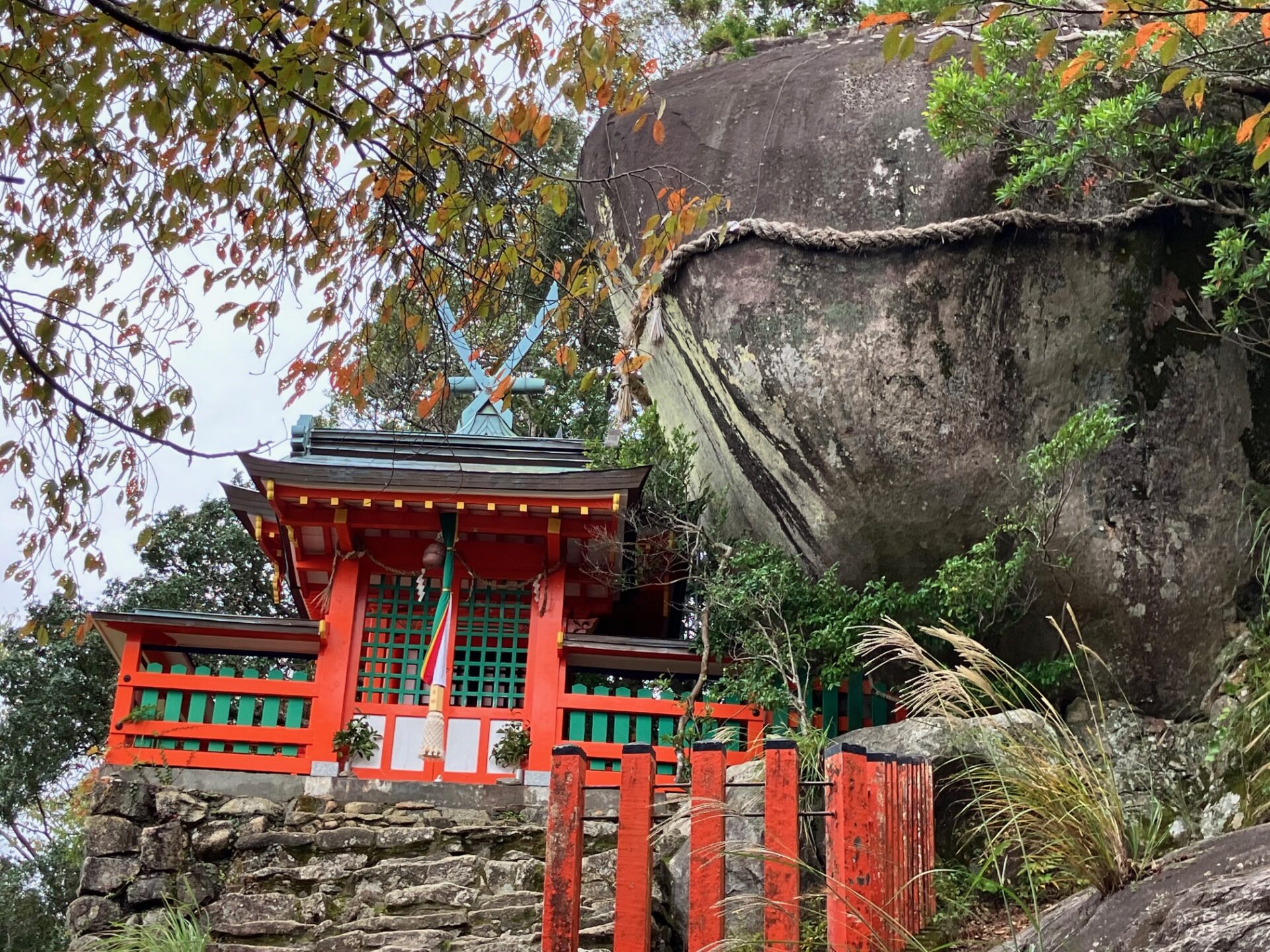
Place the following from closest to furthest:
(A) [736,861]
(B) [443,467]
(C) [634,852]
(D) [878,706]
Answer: (C) [634,852]
(A) [736,861]
(D) [878,706]
(B) [443,467]

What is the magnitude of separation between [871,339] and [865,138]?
1653 mm

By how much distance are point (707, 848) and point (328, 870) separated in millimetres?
3960

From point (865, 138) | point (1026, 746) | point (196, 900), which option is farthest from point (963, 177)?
point (196, 900)

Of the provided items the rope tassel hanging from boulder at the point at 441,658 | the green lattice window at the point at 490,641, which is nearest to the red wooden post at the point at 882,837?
the rope tassel hanging from boulder at the point at 441,658

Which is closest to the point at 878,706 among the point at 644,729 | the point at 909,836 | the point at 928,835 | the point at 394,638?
the point at 644,729

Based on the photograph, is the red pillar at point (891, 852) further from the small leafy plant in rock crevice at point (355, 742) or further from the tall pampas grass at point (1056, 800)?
the small leafy plant in rock crevice at point (355, 742)

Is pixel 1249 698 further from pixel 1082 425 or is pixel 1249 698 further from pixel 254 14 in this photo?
pixel 254 14

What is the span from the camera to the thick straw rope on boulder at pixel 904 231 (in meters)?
8.45

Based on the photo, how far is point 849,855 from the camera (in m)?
4.21

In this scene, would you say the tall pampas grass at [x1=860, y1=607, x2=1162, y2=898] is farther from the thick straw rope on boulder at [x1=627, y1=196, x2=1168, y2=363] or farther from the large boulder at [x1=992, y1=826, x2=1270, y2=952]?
the thick straw rope on boulder at [x1=627, y1=196, x2=1168, y2=363]

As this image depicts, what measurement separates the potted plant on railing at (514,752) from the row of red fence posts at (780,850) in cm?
397

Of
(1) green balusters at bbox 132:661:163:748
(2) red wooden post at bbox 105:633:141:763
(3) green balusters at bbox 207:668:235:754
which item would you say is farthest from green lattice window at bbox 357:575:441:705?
(2) red wooden post at bbox 105:633:141:763

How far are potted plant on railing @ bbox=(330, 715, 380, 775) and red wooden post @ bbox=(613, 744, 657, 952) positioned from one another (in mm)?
4397

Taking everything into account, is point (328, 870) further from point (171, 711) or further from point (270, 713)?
point (171, 711)
